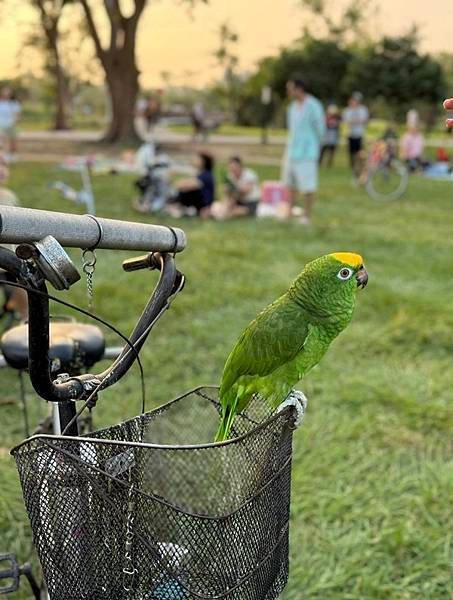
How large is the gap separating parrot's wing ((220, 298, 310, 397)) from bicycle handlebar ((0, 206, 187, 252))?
24 cm

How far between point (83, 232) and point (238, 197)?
773cm

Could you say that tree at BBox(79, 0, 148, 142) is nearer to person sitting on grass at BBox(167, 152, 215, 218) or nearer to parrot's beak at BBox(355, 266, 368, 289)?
person sitting on grass at BBox(167, 152, 215, 218)

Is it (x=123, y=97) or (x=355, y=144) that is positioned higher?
(x=123, y=97)

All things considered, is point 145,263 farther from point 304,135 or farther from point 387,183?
point 387,183

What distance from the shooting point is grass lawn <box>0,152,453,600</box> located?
2330mm

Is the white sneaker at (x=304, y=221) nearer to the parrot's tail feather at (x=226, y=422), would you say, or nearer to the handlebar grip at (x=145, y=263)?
the handlebar grip at (x=145, y=263)

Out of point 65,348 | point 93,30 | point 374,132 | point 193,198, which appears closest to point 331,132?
point 93,30

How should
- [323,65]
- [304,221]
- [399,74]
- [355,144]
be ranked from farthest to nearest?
[323,65] → [399,74] → [355,144] → [304,221]

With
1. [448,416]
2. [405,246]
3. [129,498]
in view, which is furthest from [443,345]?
[129,498]

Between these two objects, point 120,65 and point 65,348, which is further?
point 120,65

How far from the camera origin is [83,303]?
4.79 m

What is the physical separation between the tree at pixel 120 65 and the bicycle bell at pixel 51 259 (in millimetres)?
19294

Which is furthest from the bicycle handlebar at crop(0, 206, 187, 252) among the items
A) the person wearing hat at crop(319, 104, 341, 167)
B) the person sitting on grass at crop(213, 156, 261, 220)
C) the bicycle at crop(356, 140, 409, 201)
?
the person wearing hat at crop(319, 104, 341, 167)

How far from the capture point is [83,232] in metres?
1.07
